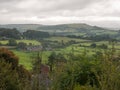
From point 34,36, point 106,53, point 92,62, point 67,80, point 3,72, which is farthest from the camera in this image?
point 34,36

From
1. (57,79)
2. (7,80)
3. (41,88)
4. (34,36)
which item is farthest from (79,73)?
(34,36)

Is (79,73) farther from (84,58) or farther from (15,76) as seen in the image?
(15,76)

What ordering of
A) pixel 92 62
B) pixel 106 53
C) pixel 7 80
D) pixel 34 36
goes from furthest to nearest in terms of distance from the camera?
pixel 34 36
pixel 7 80
pixel 92 62
pixel 106 53

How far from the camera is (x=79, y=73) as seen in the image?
16.7 meters

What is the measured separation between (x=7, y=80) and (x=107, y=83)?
47.3 feet

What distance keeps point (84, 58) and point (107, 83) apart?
9294mm

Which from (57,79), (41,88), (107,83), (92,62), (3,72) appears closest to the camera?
(107,83)

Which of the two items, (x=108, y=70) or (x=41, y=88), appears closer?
(x=108, y=70)

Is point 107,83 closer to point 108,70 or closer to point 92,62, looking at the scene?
point 108,70

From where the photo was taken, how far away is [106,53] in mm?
9359

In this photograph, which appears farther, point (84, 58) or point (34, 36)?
point (34, 36)

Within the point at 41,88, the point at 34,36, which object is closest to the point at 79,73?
the point at 41,88

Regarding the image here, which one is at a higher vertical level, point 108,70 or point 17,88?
point 108,70

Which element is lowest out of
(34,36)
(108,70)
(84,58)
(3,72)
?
(34,36)
